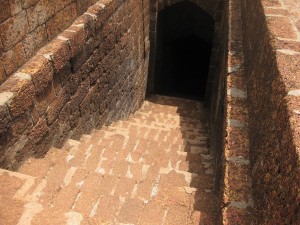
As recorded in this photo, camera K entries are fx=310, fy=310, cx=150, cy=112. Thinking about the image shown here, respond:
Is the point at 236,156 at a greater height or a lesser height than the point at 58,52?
lesser

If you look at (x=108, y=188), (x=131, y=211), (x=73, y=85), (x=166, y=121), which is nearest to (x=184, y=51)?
(x=166, y=121)

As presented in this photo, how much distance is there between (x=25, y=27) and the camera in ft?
9.16

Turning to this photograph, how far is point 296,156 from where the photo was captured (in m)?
1.23

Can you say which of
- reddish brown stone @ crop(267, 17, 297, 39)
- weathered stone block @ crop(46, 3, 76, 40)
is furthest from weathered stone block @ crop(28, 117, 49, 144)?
reddish brown stone @ crop(267, 17, 297, 39)

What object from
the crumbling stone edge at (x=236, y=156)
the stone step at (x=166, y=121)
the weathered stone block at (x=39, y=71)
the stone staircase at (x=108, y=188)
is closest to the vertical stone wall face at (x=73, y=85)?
the weathered stone block at (x=39, y=71)

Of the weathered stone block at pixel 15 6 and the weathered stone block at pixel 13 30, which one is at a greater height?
the weathered stone block at pixel 15 6

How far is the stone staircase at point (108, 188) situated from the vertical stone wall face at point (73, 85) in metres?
0.25

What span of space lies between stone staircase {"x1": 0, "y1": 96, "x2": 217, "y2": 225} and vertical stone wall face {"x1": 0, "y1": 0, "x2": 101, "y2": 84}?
3.09 feet

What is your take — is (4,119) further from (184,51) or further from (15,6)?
(184,51)

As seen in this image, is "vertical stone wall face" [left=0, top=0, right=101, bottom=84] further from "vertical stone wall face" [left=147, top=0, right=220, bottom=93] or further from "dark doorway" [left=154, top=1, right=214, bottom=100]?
"dark doorway" [left=154, top=1, right=214, bottom=100]

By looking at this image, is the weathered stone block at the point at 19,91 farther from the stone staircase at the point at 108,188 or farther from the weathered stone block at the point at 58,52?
the stone staircase at the point at 108,188

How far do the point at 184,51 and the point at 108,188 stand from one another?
31.4 feet

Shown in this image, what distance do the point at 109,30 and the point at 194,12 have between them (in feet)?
20.5

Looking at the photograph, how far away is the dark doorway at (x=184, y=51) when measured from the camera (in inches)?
387
